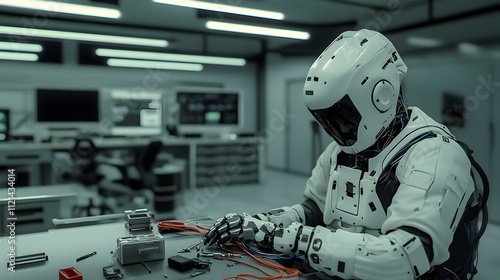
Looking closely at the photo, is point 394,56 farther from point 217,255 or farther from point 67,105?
point 67,105

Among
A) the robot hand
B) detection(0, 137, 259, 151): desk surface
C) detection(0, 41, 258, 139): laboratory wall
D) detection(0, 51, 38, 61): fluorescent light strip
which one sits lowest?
the robot hand

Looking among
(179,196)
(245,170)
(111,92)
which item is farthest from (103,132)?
(245,170)

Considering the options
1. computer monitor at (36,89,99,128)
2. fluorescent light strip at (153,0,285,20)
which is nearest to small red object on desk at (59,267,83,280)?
fluorescent light strip at (153,0,285,20)

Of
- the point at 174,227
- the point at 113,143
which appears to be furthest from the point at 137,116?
the point at 174,227

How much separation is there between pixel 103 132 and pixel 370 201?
583cm

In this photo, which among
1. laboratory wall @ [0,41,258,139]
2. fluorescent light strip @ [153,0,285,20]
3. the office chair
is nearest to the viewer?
the office chair

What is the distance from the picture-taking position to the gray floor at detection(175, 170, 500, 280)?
326 centimetres

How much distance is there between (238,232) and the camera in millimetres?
1239

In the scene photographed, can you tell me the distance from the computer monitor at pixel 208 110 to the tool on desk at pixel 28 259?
503 centimetres

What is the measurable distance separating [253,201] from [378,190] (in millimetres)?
3839

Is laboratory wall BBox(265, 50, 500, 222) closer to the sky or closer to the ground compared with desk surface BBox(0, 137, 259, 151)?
closer to the sky

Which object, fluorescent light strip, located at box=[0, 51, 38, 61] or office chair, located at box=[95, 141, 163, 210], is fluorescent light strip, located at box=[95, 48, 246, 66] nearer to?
fluorescent light strip, located at box=[0, 51, 38, 61]

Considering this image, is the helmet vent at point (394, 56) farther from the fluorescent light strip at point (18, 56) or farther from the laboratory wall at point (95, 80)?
the fluorescent light strip at point (18, 56)

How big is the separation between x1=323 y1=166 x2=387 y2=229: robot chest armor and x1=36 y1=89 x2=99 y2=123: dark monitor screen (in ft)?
16.1
